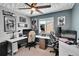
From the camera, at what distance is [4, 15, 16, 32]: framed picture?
5.54 ft

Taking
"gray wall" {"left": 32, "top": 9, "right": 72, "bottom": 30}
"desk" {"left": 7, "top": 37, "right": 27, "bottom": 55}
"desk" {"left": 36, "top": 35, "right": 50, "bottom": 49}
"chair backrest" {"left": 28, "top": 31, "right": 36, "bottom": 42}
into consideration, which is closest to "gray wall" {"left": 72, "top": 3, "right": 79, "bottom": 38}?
"gray wall" {"left": 32, "top": 9, "right": 72, "bottom": 30}

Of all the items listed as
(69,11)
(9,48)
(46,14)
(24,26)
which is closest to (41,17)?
(46,14)

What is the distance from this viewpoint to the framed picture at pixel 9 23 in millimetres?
1687

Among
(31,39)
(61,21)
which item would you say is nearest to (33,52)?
(31,39)

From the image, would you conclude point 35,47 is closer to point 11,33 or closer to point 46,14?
point 11,33

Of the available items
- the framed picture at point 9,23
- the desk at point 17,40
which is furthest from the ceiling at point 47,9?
the desk at point 17,40

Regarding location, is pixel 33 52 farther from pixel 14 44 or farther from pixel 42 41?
pixel 14 44

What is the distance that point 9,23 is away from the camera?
174 cm

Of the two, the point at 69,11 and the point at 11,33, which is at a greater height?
the point at 69,11

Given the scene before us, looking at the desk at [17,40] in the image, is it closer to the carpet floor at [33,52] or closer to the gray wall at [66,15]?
the carpet floor at [33,52]

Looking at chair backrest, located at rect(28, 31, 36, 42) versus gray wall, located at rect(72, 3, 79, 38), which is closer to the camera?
gray wall, located at rect(72, 3, 79, 38)

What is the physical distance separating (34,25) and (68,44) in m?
0.76

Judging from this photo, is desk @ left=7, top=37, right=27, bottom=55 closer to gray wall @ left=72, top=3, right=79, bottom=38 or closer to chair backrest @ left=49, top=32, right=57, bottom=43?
chair backrest @ left=49, top=32, right=57, bottom=43

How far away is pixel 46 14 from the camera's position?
1807mm
